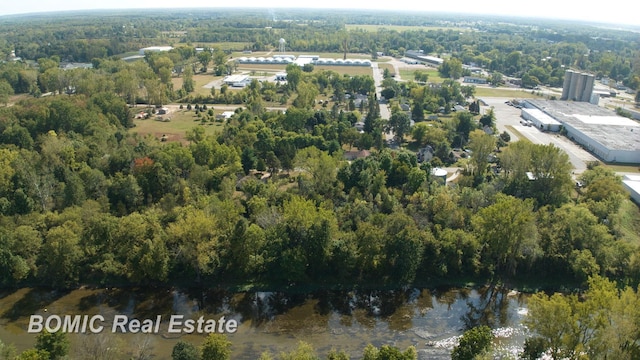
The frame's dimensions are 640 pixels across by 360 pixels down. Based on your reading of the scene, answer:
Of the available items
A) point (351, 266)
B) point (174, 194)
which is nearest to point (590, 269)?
point (351, 266)

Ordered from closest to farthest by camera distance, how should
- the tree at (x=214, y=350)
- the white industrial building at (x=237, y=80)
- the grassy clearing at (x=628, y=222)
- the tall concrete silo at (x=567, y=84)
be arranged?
the tree at (x=214, y=350) < the grassy clearing at (x=628, y=222) < the tall concrete silo at (x=567, y=84) < the white industrial building at (x=237, y=80)

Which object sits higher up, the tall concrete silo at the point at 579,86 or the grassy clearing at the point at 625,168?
the tall concrete silo at the point at 579,86

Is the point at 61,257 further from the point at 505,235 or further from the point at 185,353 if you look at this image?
the point at 505,235

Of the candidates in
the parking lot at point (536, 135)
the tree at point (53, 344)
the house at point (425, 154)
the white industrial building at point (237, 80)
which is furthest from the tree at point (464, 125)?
the tree at point (53, 344)

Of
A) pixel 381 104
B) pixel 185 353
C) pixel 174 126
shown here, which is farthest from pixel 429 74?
A: pixel 185 353

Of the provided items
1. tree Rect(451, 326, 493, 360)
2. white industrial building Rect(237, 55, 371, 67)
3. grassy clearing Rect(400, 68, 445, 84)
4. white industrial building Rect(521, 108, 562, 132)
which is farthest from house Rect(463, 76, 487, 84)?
tree Rect(451, 326, 493, 360)

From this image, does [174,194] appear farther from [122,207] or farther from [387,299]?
[387,299]

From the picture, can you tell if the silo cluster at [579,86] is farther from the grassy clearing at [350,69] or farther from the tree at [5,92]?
the tree at [5,92]
